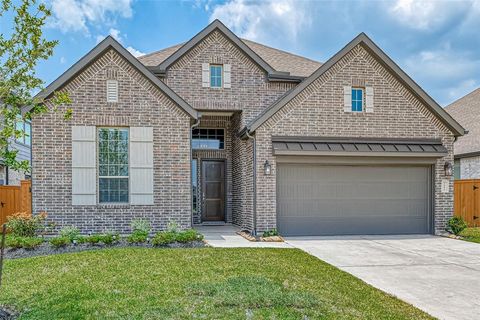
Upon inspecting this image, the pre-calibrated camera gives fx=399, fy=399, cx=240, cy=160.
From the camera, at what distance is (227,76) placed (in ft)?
43.8

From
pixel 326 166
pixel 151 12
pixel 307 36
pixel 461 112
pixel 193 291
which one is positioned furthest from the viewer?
pixel 461 112

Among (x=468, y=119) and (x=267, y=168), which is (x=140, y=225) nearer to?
(x=267, y=168)

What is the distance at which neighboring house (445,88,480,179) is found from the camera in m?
16.4

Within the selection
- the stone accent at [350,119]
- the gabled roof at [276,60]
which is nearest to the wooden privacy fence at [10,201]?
the gabled roof at [276,60]

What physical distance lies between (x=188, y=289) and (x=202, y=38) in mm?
9510

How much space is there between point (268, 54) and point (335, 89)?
535 centimetres

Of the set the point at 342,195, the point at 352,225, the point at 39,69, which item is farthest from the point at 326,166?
the point at 39,69

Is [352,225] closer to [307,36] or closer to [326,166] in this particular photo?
[326,166]

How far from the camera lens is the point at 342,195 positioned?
1191 centimetres

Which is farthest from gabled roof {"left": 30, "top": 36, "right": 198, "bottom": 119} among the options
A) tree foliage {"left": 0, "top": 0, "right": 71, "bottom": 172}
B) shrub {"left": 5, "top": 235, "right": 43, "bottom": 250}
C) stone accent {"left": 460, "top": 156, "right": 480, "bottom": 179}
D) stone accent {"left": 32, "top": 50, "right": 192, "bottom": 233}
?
stone accent {"left": 460, "top": 156, "right": 480, "bottom": 179}

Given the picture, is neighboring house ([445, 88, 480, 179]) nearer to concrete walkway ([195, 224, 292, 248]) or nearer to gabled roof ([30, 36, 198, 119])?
concrete walkway ([195, 224, 292, 248])

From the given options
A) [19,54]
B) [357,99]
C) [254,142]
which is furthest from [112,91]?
[357,99]

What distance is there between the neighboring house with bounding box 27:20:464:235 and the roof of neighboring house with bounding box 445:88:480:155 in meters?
5.66

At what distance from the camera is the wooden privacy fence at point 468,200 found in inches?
571
